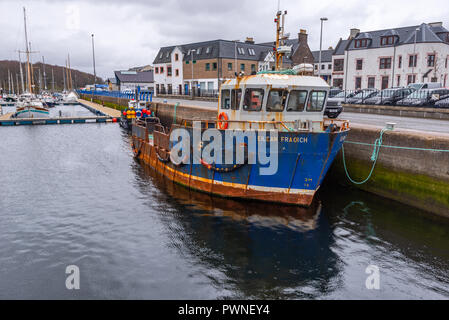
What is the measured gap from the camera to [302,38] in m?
65.9

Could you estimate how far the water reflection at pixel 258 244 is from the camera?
29.3 ft

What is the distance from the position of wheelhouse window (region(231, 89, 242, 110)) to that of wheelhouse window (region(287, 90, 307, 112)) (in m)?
2.07

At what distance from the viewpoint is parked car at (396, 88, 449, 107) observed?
1067 inches

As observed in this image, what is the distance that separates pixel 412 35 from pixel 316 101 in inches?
1827

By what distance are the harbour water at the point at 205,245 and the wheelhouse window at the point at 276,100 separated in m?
4.05

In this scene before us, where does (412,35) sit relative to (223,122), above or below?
above

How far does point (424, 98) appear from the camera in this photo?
28125 millimetres

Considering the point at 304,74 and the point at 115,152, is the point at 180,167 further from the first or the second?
the point at 115,152

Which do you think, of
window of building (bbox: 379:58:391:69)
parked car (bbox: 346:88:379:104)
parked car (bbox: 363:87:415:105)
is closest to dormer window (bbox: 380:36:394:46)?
window of building (bbox: 379:58:391:69)

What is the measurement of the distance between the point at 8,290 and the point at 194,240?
5364 mm

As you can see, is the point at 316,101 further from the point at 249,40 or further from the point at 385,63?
the point at 249,40

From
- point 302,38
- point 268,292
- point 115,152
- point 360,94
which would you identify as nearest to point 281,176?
point 268,292

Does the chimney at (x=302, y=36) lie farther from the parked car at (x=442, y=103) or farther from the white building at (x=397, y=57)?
the parked car at (x=442, y=103)

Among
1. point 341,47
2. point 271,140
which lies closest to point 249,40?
point 341,47
